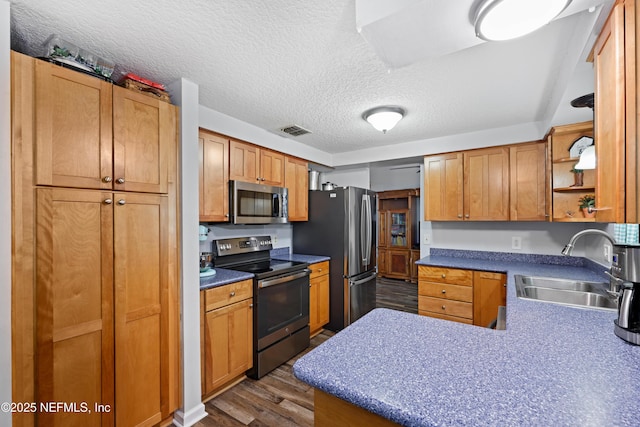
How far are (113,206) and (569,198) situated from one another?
11.7ft

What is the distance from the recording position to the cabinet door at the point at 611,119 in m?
0.90

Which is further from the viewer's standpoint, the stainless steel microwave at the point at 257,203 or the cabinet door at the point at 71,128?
the stainless steel microwave at the point at 257,203

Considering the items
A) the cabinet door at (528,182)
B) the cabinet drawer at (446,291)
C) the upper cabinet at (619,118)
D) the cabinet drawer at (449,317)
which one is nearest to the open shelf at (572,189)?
the cabinet door at (528,182)

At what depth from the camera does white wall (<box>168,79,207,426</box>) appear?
74.1 inches

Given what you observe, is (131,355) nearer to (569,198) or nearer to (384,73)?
(384,73)

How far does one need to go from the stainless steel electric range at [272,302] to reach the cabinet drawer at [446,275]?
1.27 m

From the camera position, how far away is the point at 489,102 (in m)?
2.31

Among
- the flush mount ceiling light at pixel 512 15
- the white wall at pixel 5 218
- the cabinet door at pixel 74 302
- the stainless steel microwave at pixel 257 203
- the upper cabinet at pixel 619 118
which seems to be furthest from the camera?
the stainless steel microwave at pixel 257 203

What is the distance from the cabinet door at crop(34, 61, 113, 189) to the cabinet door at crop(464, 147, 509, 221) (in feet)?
10.7

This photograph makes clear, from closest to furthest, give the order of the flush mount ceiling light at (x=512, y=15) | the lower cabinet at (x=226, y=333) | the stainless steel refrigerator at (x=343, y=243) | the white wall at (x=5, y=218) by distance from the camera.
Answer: the flush mount ceiling light at (x=512, y=15), the white wall at (x=5, y=218), the lower cabinet at (x=226, y=333), the stainless steel refrigerator at (x=343, y=243)

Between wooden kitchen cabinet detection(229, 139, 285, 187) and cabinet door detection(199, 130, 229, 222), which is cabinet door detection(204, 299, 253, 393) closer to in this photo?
cabinet door detection(199, 130, 229, 222)

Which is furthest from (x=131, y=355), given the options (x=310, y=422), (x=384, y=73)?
(x=384, y=73)

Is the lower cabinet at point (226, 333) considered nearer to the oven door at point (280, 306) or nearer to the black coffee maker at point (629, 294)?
the oven door at point (280, 306)

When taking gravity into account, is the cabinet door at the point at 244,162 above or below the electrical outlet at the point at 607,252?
above
